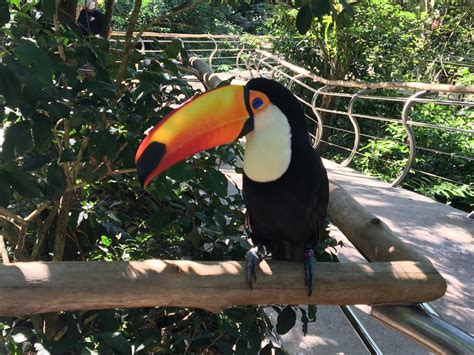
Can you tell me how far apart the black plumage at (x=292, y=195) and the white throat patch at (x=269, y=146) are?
19mm

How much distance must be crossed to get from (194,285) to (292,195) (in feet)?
1.62

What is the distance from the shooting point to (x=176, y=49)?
1.36 m

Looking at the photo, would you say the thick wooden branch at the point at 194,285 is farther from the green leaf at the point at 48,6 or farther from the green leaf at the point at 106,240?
the green leaf at the point at 106,240

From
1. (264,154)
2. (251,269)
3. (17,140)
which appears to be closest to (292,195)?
(264,154)

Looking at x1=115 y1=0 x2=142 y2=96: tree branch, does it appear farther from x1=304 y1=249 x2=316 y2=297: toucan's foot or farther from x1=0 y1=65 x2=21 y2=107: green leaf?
x1=304 y1=249 x2=316 y2=297: toucan's foot

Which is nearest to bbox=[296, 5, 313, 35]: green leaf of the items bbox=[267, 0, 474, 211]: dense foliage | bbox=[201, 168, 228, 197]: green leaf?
bbox=[201, 168, 228, 197]: green leaf

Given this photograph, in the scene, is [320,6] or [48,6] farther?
[320,6]

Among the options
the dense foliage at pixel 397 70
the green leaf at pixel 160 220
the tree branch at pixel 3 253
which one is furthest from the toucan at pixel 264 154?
the dense foliage at pixel 397 70

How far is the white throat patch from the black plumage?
0.06ft

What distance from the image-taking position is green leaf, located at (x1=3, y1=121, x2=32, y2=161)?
3.19 ft

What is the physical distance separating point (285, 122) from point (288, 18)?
5587 millimetres

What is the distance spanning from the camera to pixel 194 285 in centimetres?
97

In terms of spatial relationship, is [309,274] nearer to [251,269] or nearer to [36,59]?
[251,269]

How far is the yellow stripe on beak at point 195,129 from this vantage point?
3.43 feet
